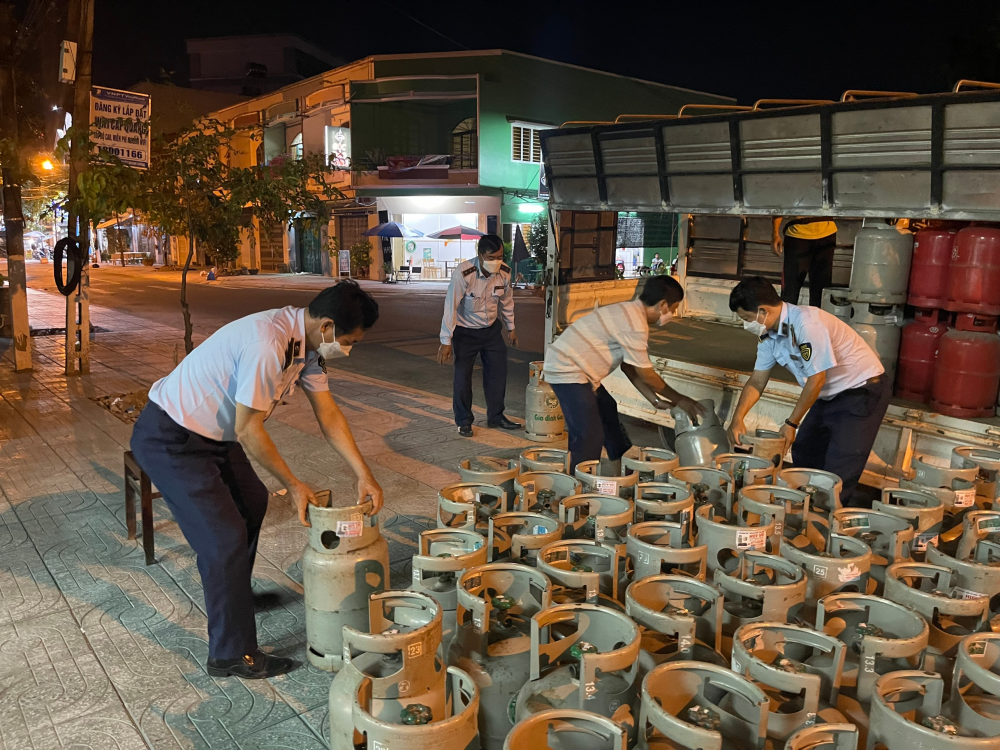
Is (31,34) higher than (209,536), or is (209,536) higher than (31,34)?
(31,34)

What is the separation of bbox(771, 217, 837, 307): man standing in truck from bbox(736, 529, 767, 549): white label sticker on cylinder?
210 inches

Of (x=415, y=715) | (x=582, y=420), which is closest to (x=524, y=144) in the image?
(x=582, y=420)

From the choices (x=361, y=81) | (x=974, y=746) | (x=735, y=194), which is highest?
(x=361, y=81)

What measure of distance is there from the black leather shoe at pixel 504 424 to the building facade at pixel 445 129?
2157 centimetres

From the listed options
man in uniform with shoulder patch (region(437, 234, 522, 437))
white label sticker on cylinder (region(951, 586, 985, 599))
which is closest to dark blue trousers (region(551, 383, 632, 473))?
man in uniform with shoulder patch (region(437, 234, 522, 437))

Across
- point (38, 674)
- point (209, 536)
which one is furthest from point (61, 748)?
point (209, 536)

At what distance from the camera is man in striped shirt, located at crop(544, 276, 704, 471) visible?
462cm

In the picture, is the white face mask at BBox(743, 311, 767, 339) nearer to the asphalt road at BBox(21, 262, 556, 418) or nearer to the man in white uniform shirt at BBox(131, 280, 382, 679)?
the man in white uniform shirt at BBox(131, 280, 382, 679)

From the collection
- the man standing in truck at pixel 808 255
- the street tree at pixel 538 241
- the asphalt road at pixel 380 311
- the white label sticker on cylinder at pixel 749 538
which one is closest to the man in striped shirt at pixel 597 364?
the white label sticker on cylinder at pixel 749 538

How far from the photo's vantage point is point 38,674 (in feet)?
10.7

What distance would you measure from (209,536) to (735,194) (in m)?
4.49

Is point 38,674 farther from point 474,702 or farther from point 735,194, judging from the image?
point 735,194

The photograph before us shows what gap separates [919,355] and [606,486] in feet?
10.9

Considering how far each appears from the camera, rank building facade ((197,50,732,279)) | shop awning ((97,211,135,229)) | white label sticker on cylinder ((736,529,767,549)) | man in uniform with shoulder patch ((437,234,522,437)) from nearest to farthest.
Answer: white label sticker on cylinder ((736,529,767,549)), man in uniform with shoulder patch ((437,234,522,437)), shop awning ((97,211,135,229)), building facade ((197,50,732,279))
